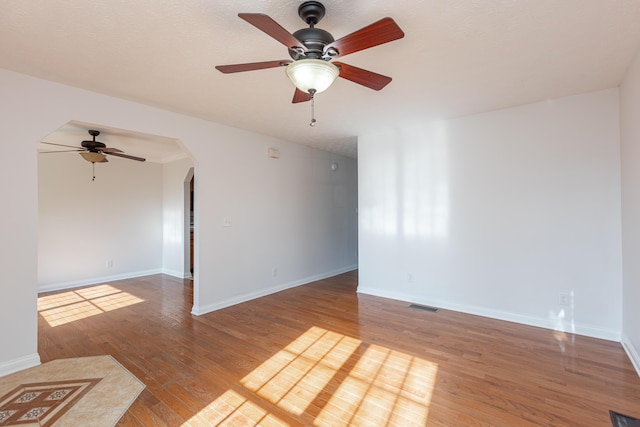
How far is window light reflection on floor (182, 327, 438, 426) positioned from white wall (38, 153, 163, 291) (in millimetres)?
4572

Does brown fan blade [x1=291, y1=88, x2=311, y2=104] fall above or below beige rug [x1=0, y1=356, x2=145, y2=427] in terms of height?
above

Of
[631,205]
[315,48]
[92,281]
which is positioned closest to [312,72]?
[315,48]

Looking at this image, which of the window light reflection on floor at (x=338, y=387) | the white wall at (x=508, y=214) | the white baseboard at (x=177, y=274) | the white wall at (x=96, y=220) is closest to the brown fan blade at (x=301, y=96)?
the window light reflection on floor at (x=338, y=387)

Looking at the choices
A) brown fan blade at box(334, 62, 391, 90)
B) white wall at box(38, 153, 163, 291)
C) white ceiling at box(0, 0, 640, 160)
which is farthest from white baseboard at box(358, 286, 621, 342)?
white wall at box(38, 153, 163, 291)

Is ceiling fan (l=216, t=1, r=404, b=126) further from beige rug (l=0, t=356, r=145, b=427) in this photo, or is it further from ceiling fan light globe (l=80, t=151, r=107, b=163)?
ceiling fan light globe (l=80, t=151, r=107, b=163)

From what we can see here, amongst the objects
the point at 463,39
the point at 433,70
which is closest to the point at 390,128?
the point at 433,70

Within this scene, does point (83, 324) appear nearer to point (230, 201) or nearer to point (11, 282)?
point (11, 282)

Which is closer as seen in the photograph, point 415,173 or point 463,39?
point 463,39

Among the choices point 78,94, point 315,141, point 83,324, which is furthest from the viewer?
point 315,141

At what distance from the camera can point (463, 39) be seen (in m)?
1.97

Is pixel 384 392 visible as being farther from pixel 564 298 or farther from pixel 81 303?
pixel 81 303

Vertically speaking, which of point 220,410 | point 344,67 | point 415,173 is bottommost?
point 220,410

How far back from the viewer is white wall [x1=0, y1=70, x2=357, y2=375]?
7.83ft

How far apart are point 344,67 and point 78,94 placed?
2603 mm
